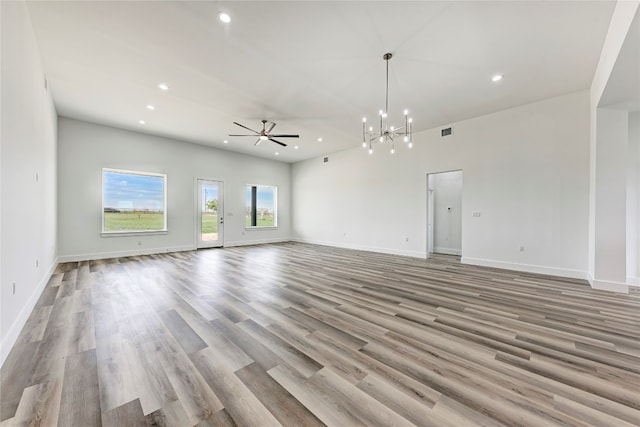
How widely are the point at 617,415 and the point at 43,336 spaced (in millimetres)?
4538

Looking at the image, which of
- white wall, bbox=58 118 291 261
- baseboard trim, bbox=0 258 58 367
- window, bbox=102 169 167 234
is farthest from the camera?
window, bbox=102 169 167 234

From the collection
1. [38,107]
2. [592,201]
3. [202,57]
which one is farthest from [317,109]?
[592,201]

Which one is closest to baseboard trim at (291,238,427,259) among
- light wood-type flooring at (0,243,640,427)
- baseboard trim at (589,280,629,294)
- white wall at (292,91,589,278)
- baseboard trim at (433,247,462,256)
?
white wall at (292,91,589,278)

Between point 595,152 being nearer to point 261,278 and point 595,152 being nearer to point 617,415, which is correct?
point 617,415

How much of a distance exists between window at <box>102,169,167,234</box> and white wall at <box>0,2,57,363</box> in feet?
10.1

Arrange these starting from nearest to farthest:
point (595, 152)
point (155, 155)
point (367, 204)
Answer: point (595, 152) → point (155, 155) → point (367, 204)

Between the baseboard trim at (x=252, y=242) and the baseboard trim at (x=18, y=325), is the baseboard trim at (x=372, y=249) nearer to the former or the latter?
the baseboard trim at (x=252, y=242)

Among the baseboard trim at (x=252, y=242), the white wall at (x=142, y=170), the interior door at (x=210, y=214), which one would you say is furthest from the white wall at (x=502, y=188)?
the interior door at (x=210, y=214)

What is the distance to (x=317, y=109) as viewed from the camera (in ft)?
17.3

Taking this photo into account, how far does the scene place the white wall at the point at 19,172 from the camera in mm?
2113

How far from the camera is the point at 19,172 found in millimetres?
2559

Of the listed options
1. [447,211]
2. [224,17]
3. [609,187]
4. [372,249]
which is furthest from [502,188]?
[224,17]

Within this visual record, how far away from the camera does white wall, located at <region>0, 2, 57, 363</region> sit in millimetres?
2113

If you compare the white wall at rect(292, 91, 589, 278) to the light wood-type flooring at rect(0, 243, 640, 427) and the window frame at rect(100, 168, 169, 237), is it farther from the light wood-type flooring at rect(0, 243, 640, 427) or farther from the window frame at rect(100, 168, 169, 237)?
the window frame at rect(100, 168, 169, 237)
